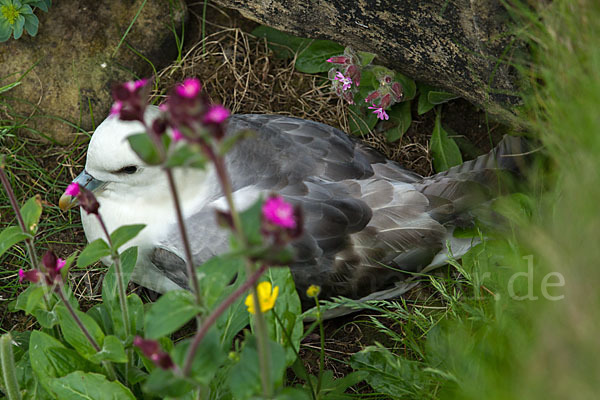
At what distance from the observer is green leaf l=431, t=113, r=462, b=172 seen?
2.43 m

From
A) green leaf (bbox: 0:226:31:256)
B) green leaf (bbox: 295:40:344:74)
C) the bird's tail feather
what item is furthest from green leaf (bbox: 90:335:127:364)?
green leaf (bbox: 295:40:344:74)

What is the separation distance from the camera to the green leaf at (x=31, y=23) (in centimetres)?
237

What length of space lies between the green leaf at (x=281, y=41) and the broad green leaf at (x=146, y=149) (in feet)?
5.72

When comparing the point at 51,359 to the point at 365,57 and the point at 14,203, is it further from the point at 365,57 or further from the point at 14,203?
the point at 365,57

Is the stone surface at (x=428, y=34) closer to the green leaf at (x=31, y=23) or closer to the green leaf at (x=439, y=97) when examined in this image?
the green leaf at (x=439, y=97)

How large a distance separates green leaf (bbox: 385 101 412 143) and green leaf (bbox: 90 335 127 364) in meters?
1.41

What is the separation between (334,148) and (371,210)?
10.9 inches

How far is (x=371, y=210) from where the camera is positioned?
2002 mm

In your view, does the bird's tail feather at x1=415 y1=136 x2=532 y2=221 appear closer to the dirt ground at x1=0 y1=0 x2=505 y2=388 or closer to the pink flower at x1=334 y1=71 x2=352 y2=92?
the dirt ground at x1=0 y1=0 x2=505 y2=388

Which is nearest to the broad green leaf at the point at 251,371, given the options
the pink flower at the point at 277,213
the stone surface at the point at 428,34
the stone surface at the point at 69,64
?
the pink flower at the point at 277,213

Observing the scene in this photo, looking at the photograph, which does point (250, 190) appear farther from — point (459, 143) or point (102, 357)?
point (459, 143)

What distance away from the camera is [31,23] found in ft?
7.76

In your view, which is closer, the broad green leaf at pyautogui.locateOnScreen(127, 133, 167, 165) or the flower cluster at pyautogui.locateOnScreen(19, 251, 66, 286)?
the broad green leaf at pyautogui.locateOnScreen(127, 133, 167, 165)

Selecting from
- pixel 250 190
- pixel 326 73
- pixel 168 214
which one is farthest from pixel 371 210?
pixel 326 73
